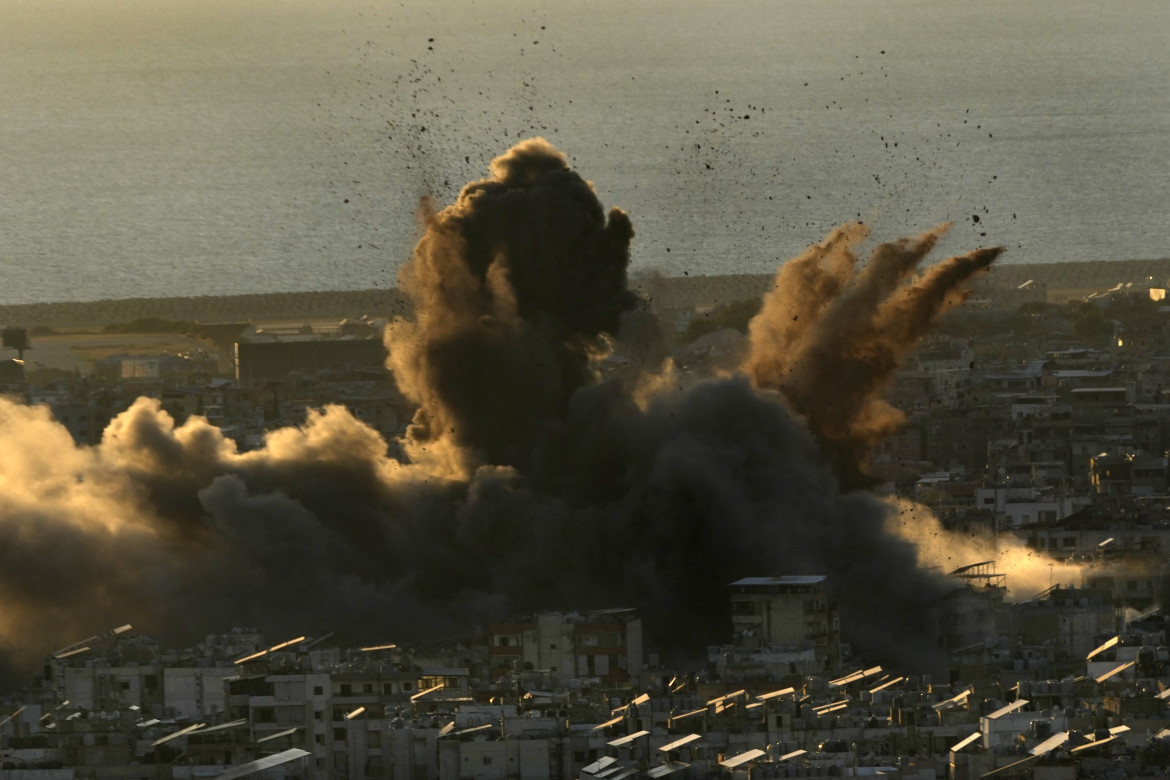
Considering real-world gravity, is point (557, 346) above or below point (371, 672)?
above

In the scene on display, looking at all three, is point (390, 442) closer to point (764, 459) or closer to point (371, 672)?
point (764, 459)

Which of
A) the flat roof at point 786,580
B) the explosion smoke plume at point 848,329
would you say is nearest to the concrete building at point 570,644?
the flat roof at point 786,580

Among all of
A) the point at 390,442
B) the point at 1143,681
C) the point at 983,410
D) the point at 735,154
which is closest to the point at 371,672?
the point at 1143,681

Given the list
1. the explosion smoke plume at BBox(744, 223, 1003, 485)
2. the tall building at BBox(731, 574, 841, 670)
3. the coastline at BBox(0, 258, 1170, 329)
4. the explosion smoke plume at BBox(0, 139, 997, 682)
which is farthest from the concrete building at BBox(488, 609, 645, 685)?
the coastline at BBox(0, 258, 1170, 329)

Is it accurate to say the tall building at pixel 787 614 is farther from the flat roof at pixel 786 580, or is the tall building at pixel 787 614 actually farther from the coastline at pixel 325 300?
the coastline at pixel 325 300

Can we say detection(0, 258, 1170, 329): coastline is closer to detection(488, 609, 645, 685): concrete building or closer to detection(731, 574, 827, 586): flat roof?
detection(731, 574, 827, 586): flat roof

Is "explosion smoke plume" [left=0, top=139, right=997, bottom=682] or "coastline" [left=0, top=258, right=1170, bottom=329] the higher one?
"coastline" [left=0, top=258, right=1170, bottom=329]

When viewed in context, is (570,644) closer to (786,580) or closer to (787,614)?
(787,614)

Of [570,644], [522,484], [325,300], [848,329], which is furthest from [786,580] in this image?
[325,300]
